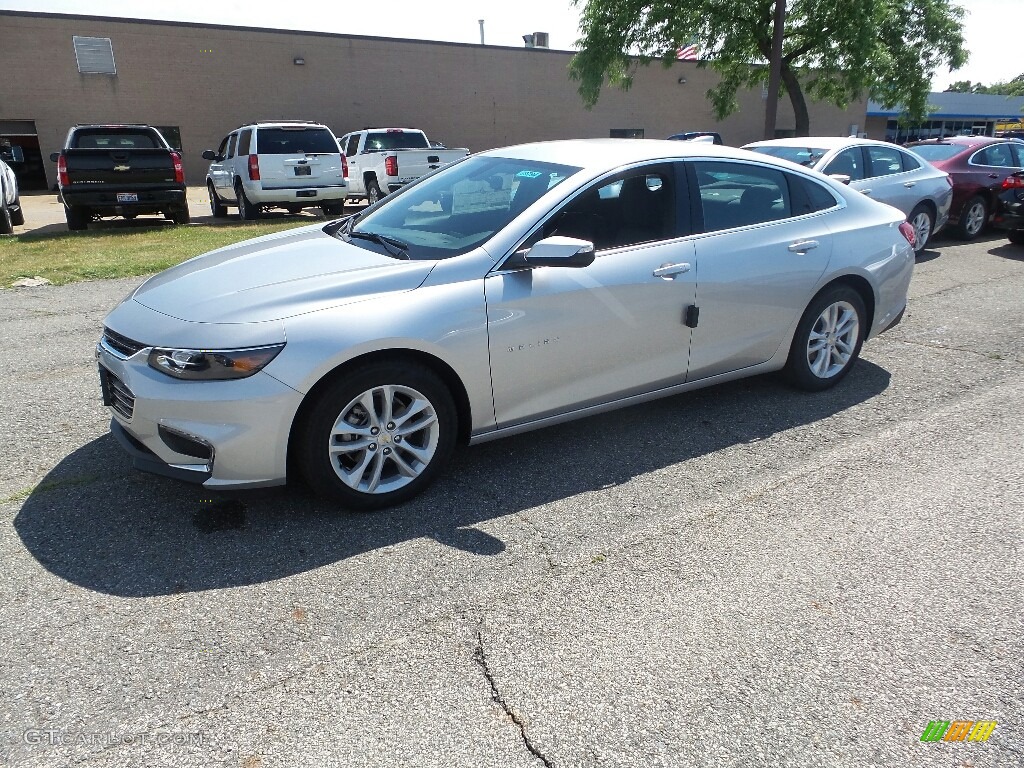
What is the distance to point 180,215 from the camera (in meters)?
14.4

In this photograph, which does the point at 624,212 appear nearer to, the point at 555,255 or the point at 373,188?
the point at 555,255

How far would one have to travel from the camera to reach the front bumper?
3.20 m

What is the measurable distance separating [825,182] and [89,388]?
5.07 m

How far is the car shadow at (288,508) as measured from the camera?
3.16 metres

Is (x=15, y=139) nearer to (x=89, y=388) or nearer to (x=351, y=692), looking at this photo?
(x=89, y=388)

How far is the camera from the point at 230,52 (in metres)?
→ 28.6

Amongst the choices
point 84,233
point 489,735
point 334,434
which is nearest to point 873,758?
point 489,735

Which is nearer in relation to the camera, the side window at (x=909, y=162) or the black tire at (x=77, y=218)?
the side window at (x=909, y=162)

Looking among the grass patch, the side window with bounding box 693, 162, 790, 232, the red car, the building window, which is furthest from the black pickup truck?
the building window

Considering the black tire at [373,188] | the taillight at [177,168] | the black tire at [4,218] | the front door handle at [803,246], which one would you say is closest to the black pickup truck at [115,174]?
the taillight at [177,168]

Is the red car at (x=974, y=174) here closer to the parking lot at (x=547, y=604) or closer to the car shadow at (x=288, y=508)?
the parking lot at (x=547, y=604)

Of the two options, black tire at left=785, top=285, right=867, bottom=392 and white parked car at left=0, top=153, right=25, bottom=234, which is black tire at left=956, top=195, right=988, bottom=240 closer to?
black tire at left=785, top=285, right=867, bottom=392

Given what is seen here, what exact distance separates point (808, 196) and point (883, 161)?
5915 mm

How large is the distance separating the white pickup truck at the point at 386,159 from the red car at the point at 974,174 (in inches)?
338
